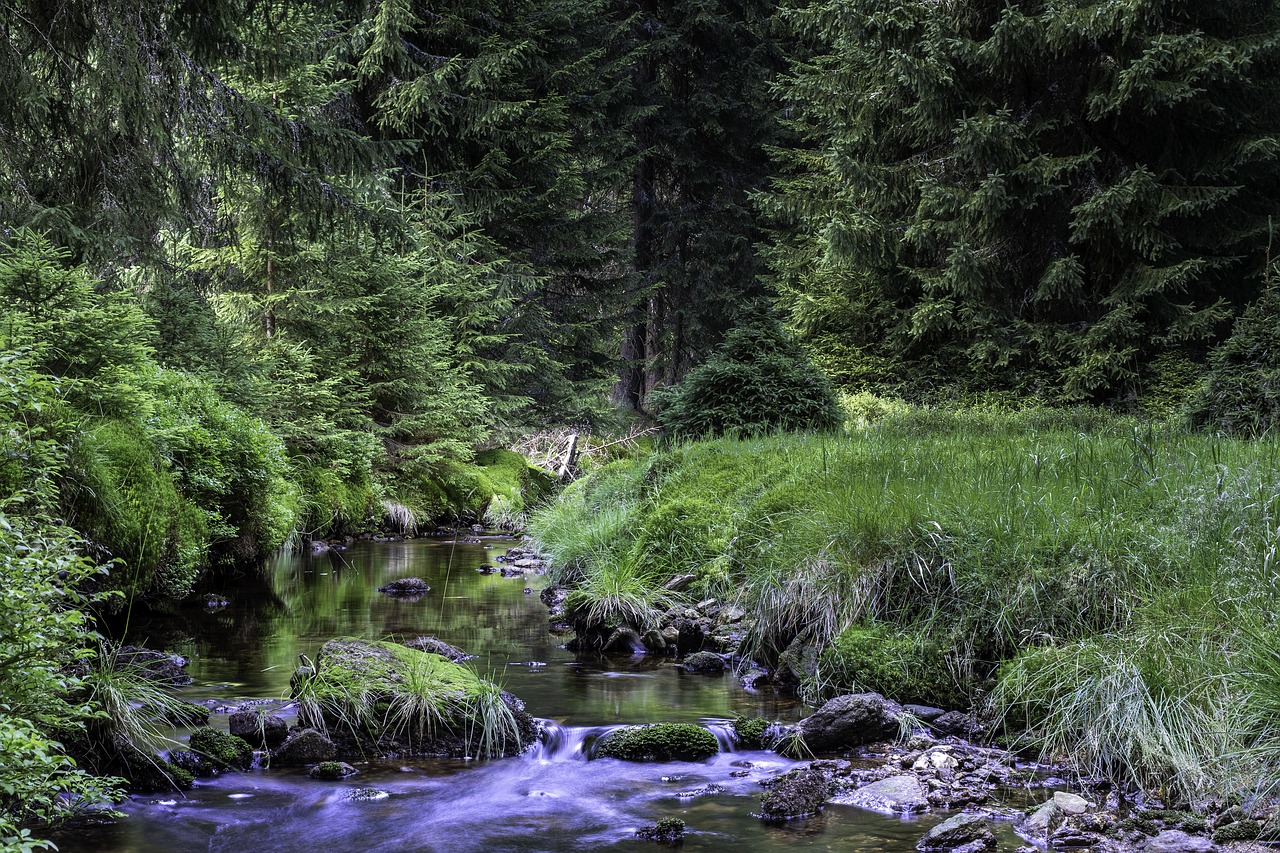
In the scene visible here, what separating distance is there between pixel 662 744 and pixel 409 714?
4.75ft

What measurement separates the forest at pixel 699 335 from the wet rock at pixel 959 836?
0.93m

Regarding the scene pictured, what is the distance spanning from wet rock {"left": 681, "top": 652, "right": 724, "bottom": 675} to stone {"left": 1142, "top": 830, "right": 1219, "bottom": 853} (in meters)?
3.38

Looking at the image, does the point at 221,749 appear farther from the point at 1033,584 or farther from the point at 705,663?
the point at 1033,584

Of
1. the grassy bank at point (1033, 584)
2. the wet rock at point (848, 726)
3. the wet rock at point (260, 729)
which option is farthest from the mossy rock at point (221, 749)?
the grassy bank at point (1033, 584)

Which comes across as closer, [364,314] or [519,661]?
[519,661]

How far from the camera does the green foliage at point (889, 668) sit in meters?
5.54

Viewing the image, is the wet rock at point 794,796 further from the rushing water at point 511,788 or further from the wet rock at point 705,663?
the wet rock at point 705,663

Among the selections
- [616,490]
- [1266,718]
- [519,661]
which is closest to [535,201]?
[616,490]

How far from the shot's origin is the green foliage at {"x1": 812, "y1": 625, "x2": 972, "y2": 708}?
5.54 meters

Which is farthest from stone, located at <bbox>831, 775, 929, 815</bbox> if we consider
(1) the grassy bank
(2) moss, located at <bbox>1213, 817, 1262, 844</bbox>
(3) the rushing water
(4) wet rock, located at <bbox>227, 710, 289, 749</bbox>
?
(4) wet rock, located at <bbox>227, 710, 289, 749</bbox>

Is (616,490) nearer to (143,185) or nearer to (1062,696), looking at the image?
(143,185)

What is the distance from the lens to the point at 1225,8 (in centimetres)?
1661

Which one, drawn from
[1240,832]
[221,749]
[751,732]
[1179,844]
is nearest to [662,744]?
[751,732]

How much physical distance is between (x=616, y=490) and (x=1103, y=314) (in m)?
11.4
